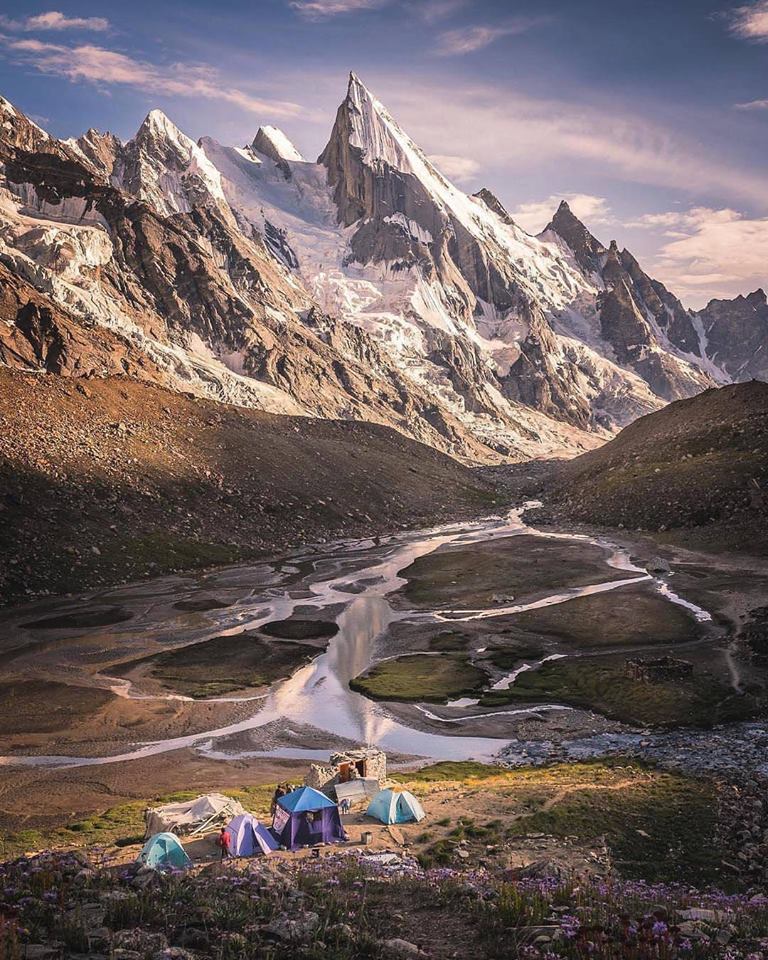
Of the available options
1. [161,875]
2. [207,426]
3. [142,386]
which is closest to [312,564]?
[207,426]

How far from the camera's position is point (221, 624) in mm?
89938

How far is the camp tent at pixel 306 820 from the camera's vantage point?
3741 centimetres

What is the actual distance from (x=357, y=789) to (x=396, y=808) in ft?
13.3

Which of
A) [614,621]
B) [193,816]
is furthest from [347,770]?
[614,621]

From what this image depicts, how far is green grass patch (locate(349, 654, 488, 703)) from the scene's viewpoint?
68562mm

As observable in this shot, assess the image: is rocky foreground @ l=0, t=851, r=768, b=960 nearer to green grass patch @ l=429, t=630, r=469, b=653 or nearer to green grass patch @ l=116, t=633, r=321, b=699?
green grass patch @ l=116, t=633, r=321, b=699

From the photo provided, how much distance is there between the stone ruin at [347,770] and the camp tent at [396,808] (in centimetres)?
354

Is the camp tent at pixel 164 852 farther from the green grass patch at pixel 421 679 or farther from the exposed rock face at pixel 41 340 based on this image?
the exposed rock face at pixel 41 340

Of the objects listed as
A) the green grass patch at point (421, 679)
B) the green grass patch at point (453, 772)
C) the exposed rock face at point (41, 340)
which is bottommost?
the green grass patch at point (421, 679)

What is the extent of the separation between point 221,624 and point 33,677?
24.2 m

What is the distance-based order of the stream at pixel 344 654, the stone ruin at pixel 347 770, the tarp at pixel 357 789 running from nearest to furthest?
the tarp at pixel 357 789, the stone ruin at pixel 347 770, the stream at pixel 344 654

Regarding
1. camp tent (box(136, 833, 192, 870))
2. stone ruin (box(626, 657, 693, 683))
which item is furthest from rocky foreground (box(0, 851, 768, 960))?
stone ruin (box(626, 657, 693, 683))

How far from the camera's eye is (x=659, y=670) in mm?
67750

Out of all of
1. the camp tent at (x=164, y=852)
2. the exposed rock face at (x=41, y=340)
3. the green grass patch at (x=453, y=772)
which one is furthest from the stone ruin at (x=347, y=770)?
the exposed rock face at (x=41, y=340)
